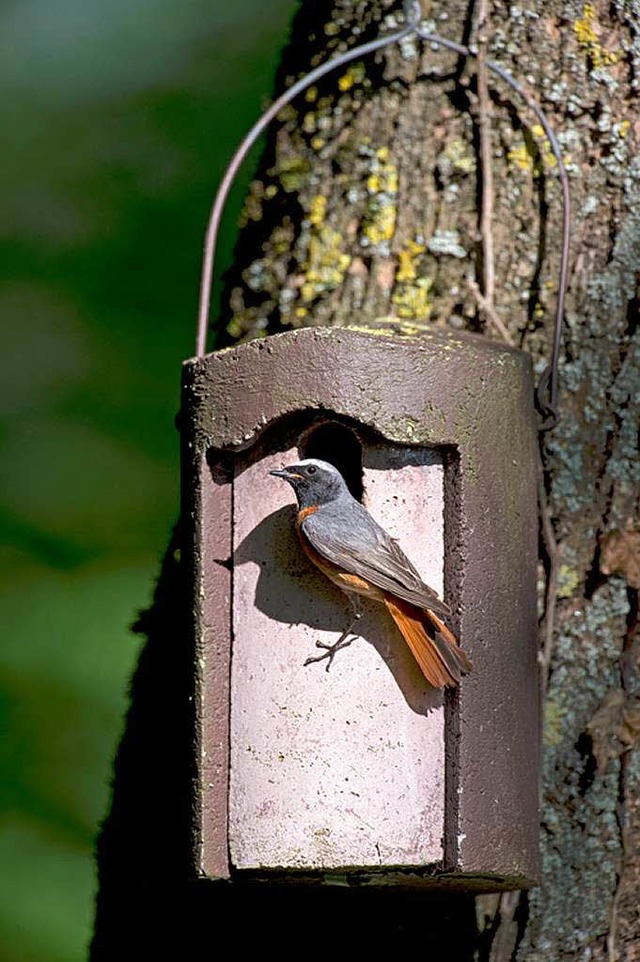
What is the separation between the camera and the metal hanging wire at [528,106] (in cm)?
355

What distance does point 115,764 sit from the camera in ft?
13.6

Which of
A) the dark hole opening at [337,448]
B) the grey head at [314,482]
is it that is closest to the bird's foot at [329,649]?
the grey head at [314,482]

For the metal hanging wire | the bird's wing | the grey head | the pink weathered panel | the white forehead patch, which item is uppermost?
the metal hanging wire

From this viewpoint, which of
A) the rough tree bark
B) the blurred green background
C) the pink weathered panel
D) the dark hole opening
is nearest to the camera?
the pink weathered panel

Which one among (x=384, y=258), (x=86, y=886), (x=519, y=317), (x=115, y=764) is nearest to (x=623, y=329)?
(x=519, y=317)

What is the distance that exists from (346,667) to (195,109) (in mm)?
3712

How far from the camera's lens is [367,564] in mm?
3074

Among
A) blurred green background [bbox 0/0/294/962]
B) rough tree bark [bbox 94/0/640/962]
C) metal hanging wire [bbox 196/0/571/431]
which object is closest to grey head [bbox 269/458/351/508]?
metal hanging wire [bbox 196/0/571/431]

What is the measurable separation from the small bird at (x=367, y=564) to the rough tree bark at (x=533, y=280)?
637 mm

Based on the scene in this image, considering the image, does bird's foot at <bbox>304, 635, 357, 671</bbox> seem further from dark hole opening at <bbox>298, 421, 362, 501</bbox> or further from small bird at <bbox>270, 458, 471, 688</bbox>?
dark hole opening at <bbox>298, 421, 362, 501</bbox>

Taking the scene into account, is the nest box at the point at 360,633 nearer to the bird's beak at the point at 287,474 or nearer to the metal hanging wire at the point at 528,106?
the bird's beak at the point at 287,474

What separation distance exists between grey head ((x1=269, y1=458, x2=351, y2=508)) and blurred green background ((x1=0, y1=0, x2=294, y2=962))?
225cm

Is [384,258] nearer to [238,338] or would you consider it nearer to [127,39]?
[238,338]

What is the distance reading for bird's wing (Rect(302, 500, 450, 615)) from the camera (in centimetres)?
308
